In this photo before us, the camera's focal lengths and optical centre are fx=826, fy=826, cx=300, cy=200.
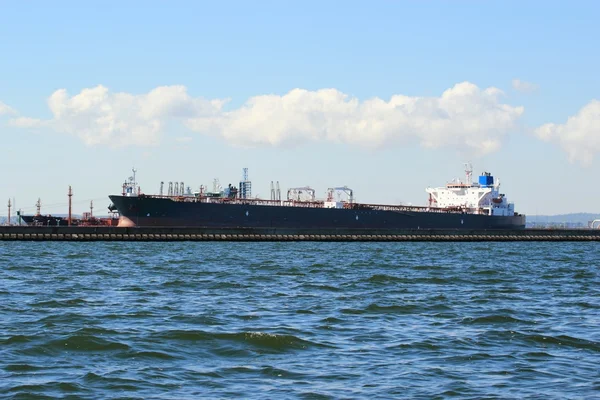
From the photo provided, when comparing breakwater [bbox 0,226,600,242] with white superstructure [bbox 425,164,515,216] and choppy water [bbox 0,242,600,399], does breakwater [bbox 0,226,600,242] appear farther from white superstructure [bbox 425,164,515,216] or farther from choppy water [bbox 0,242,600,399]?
choppy water [bbox 0,242,600,399]

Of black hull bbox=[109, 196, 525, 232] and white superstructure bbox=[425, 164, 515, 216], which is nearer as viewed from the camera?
black hull bbox=[109, 196, 525, 232]

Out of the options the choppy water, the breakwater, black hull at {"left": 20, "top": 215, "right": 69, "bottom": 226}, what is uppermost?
black hull at {"left": 20, "top": 215, "right": 69, "bottom": 226}

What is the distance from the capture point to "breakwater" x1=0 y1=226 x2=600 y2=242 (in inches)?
2454

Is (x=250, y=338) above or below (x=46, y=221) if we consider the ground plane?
below

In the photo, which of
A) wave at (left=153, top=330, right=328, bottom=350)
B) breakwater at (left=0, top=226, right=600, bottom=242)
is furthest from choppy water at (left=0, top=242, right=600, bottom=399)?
breakwater at (left=0, top=226, right=600, bottom=242)

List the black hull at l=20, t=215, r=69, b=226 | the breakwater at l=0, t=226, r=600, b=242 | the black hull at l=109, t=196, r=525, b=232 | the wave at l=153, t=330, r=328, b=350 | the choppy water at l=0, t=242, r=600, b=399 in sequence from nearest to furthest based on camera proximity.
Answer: the choppy water at l=0, t=242, r=600, b=399 < the wave at l=153, t=330, r=328, b=350 < the breakwater at l=0, t=226, r=600, b=242 < the black hull at l=109, t=196, r=525, b=232 < the black hull at l=20, t=215, r=69, b=226

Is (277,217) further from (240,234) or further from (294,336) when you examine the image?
(294,336)

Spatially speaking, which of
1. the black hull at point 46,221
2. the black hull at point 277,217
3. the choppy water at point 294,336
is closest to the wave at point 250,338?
the choppy water at point 294,336

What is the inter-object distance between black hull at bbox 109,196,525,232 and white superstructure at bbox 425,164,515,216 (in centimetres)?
320

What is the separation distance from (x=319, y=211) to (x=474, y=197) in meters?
22.1

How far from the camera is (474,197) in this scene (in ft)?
290

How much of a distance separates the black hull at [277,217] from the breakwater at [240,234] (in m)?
1.70

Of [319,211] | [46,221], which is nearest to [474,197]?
[319,211]

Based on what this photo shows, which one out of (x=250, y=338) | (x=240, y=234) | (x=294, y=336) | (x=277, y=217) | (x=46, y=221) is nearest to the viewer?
(x=250, y=338)
